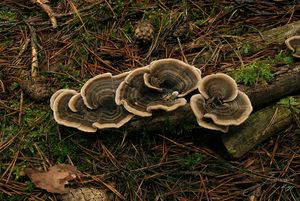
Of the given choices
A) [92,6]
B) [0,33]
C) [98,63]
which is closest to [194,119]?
[98,63]

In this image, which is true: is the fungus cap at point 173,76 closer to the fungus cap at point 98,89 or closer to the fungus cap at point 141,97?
the fungus cap at point 141,97

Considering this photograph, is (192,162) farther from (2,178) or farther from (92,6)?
(92,6)

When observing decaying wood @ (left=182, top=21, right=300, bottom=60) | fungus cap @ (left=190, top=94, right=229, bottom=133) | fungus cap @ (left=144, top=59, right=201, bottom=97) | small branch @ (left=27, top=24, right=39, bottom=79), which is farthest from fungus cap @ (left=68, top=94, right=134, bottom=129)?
decaying wood @ (left=182, top=21, right=300, bottom=60)

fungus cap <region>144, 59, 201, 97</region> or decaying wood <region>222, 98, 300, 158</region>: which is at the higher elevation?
fungus cap <region>144, 59, 201, 97</region>

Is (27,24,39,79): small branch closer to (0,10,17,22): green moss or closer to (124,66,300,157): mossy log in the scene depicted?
(0,10,17,22): green moss

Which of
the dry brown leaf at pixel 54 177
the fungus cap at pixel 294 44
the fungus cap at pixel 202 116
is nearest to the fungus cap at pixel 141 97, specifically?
the fungus cap at pixel 202 116

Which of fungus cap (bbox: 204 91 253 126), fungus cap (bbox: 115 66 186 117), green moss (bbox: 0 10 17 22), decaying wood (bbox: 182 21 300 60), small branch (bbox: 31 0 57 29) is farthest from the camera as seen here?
green moss (bbox: 0 10 17 22)

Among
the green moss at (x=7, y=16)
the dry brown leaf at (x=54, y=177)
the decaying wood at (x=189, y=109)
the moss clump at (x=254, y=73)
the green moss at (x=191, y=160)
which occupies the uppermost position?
the green moss at (x=7, y=16)
